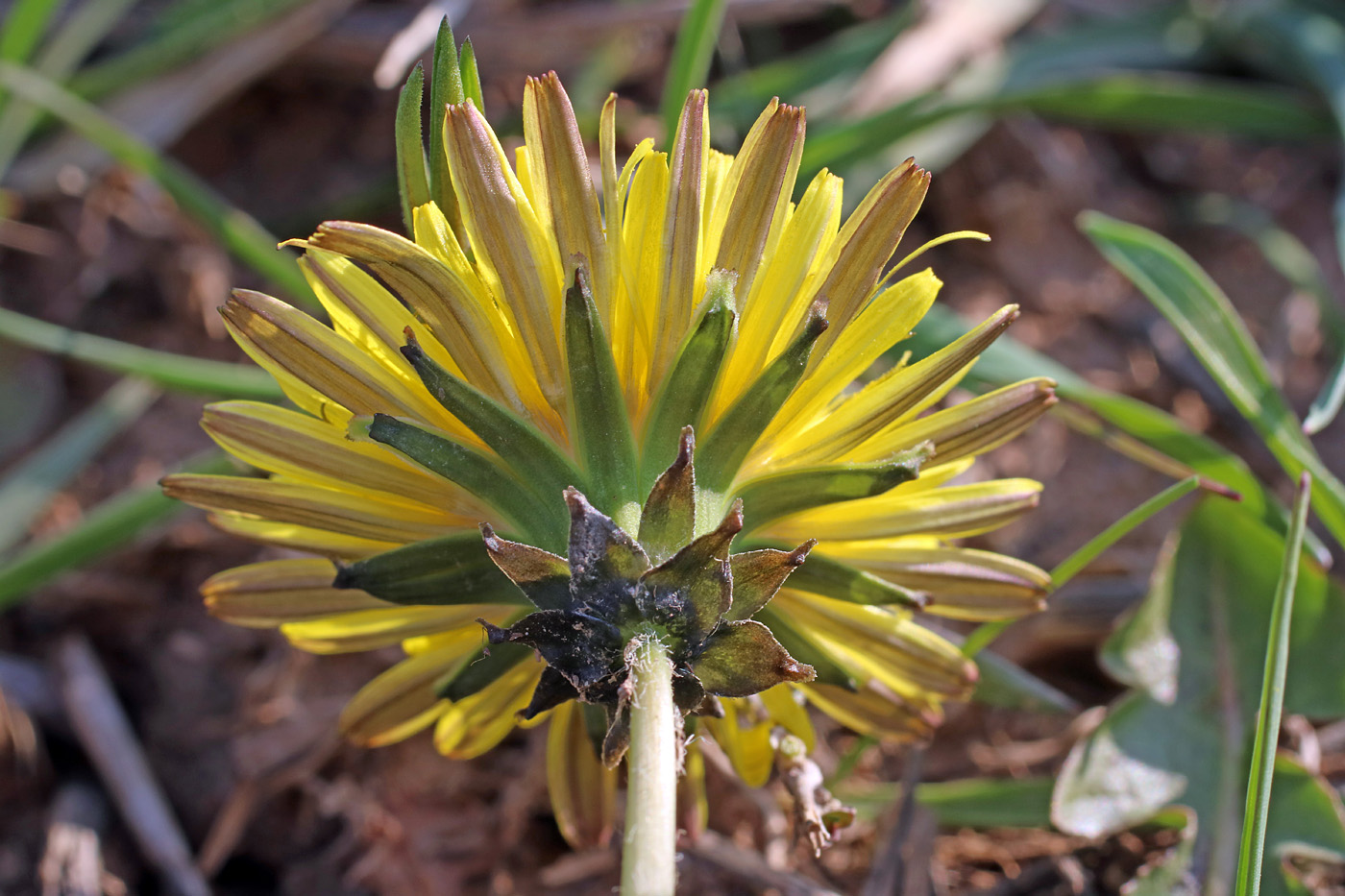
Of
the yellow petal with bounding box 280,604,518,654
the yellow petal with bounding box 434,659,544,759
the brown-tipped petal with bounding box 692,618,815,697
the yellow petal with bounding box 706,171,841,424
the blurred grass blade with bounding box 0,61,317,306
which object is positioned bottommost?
the brown-tipped petal with bounding box 692,618,815,697

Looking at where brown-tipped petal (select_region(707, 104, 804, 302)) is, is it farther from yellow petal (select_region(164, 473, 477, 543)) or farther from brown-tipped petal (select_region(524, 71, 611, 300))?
yellow petal (select_region(164, 473, 477, 543))

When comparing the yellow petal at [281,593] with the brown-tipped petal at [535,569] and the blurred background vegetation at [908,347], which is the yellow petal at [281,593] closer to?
the brown-tipped petal at [535,569]

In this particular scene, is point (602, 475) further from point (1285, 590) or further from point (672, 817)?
point (1285, 590)

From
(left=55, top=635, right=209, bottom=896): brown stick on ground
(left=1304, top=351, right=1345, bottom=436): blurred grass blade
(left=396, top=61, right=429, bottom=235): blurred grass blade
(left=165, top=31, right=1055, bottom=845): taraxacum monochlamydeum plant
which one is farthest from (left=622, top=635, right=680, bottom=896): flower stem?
(left=55, top=635, right=209, bottom=896): brown stick on ground

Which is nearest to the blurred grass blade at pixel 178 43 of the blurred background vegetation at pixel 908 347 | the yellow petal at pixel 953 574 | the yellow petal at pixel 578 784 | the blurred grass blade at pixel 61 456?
the blurred background vegetation at pixel 908 347

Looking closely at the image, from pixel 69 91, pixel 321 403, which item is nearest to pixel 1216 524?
pixel 321 403

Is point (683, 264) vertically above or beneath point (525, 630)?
above

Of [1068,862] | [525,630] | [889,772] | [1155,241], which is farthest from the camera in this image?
[889,772]
